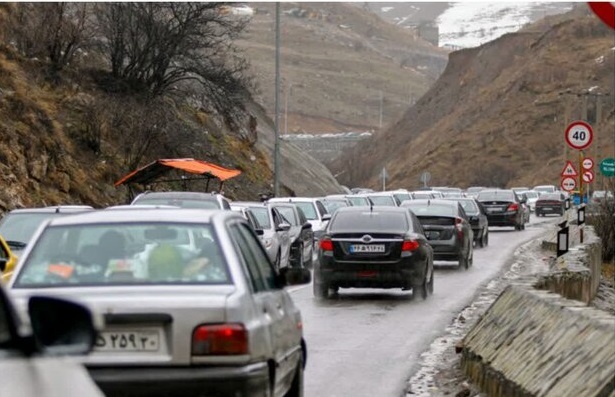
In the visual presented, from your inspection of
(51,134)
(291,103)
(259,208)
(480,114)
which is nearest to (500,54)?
(480,114)

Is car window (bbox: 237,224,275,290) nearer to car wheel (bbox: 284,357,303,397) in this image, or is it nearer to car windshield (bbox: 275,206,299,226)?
car wheel (bbox: 284,357,303,397)

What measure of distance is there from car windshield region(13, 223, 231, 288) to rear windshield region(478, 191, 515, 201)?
45.1 metres

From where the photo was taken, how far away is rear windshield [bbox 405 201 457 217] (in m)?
30.8

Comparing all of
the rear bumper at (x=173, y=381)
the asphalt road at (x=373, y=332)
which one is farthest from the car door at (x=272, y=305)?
the asphalt road at (x=373, y=332)

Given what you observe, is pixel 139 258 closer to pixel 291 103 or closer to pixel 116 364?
pixel 116 364

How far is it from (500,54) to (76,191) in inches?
4342

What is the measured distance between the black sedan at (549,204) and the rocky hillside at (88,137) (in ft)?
75.9

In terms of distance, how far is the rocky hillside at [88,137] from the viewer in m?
36.5

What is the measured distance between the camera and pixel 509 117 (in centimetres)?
12638

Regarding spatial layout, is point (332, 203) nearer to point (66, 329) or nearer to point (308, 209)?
point (308, 209)

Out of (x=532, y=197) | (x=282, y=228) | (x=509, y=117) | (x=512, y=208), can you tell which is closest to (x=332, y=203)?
(x=512, y=208)

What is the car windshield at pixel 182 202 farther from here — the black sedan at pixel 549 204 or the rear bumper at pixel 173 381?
the black sedan at pixel 549 204

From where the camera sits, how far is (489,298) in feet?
73.2

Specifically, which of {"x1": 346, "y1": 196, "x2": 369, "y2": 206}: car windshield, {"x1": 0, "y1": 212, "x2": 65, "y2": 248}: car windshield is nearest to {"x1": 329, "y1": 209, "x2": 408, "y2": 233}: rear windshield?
{"x1": 0, "y1": 212, "x2": 65, "y2": 248}: car windshield
